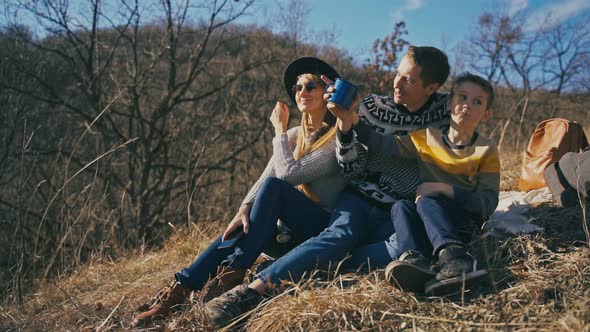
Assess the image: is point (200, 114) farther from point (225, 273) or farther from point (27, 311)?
point (225, 273)

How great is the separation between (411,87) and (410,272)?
3.71 ft

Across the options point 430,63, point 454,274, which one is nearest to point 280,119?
point 430,63

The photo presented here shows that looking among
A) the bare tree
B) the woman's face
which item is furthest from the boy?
the bare tree

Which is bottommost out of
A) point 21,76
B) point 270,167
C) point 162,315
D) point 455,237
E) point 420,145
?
point 162,315

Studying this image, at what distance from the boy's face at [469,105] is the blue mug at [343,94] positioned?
0.54 m

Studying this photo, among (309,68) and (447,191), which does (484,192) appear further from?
(309,68)

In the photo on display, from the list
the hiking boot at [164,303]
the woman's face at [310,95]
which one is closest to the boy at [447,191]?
the woman's face at [310,95]

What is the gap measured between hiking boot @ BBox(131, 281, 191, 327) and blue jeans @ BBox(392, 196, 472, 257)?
1056 millimetres

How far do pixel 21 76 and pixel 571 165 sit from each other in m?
7.04

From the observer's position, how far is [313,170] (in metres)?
2.68

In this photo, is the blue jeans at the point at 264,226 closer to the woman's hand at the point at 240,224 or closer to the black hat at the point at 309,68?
the woman's hand at the point at 240,224

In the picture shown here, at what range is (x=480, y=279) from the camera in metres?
2.03

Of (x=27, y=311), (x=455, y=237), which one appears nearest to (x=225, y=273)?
(x=455, y=237)

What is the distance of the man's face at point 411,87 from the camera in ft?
8.96
